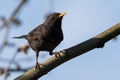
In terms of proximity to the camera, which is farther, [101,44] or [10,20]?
[101,44]

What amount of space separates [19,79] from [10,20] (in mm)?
819

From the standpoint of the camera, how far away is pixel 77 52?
2.90 meters

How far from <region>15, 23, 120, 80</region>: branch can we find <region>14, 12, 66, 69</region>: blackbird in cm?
180

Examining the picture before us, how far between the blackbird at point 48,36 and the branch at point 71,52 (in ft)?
5.91

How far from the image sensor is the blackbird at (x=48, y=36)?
4.81 metres

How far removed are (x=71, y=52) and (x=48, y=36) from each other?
1.91m

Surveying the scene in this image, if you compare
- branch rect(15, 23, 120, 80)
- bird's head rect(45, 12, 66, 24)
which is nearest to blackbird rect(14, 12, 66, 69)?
bird's head rect(45, 12, 66, 24)

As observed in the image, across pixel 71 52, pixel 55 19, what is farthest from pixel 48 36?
pixel 71 52

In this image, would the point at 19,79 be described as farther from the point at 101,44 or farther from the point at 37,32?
the point at 37,32

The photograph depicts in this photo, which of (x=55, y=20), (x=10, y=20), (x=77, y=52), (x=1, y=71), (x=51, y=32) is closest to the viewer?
(x=10, y=20)

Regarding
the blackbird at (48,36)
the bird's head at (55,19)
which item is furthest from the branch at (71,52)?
the bird's head at (55,19)

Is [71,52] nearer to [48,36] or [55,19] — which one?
[48,36]

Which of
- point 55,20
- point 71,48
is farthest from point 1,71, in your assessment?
point 55,20

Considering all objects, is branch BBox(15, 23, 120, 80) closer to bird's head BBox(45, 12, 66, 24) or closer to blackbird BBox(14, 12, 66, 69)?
blackbird BBox(14, 12, 66, 69)
